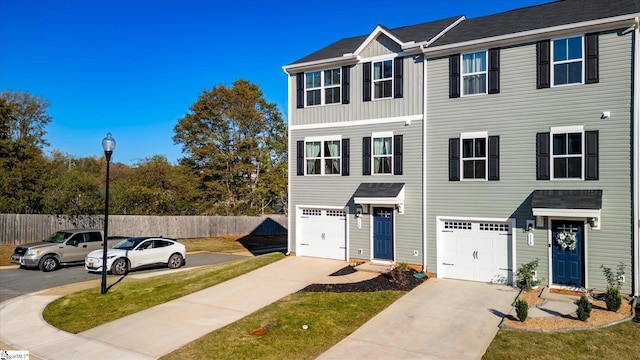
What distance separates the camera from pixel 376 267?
17.0 metres

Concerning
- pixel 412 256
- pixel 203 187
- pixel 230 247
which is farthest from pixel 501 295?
pixel 203 187

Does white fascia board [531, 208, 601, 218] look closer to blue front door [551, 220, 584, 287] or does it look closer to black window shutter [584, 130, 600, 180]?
blue front door [551, 220, 584, 287]

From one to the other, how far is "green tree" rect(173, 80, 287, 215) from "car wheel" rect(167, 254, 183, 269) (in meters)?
21.1

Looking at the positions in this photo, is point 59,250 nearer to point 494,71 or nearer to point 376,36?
point 376,36

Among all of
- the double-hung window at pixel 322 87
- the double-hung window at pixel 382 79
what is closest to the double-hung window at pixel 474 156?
the double-hung window at pixel 382 79

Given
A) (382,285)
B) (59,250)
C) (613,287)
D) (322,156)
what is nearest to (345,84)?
(322,156)

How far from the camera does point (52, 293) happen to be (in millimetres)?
15180

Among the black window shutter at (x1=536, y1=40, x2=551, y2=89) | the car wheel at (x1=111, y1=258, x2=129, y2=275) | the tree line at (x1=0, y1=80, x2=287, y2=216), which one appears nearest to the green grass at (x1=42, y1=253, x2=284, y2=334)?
the car wheel at (x1=111, y1=258, x2=129, y2=275)

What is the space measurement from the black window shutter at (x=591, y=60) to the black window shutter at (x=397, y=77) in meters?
6.18

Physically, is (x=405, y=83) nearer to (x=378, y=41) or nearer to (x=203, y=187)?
(x=378, y=41)

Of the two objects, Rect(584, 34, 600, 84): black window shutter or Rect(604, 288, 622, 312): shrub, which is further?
Rect(584, 34, 600, 84): black window shutter

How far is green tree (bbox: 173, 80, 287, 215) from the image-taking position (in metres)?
41.6

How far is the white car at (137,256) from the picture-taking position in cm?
1847

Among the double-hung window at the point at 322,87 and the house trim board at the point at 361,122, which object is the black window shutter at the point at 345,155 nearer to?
the house trim board at the point at 361,122
